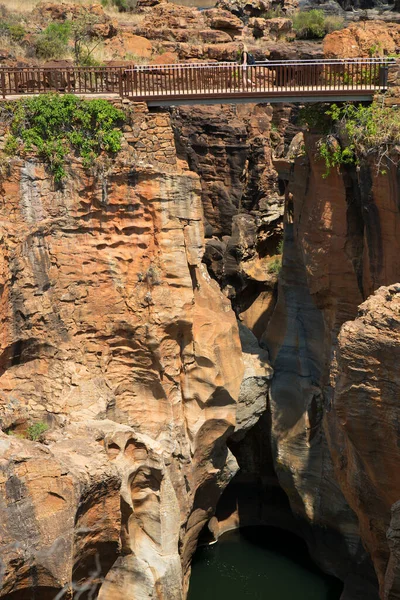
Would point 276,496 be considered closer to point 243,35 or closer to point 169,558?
point 169,558

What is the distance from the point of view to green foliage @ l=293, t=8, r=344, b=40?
32438 mm

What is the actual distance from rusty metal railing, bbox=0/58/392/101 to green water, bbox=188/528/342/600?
10.4 m

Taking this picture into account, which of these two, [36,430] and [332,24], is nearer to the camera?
[36,430]

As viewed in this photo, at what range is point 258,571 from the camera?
2103cm

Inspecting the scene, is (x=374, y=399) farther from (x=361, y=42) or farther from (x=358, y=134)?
(x=361, y=42)

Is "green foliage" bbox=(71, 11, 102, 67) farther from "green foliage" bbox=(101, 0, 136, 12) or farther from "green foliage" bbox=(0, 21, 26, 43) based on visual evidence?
"green foliage" bbox=(101, 0, 136, 12)

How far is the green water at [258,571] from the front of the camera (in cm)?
2020

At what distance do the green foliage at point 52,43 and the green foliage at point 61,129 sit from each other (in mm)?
6098

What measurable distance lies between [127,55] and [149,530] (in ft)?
41.1

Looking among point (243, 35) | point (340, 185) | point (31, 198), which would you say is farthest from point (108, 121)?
point (243, 35)

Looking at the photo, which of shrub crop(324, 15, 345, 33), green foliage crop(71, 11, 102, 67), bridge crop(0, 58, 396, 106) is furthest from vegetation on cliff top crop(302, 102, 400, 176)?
shrub crop(324, 15, 345, 33)

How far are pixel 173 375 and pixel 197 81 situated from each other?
6.05 m

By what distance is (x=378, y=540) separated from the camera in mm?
15648

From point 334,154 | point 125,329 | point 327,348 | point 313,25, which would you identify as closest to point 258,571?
point 327,348
